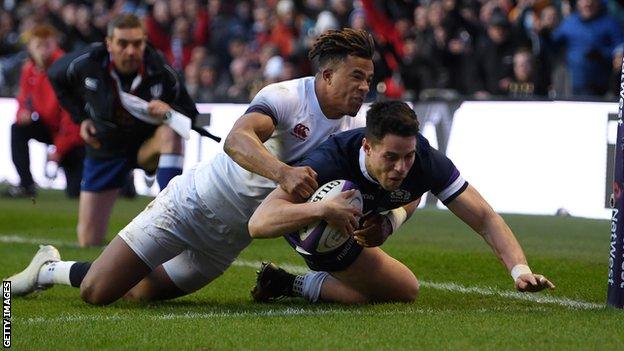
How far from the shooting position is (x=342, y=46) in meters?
7.29

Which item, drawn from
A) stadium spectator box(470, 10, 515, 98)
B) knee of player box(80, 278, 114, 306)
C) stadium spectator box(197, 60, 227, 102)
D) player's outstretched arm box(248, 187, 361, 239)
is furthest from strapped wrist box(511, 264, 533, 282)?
stadium spectator box(197, 60, 227, 102)

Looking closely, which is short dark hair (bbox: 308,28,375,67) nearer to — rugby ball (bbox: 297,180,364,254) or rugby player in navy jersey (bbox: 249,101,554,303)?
rugby player in navy jersey (bbox: 249,101,554,303)

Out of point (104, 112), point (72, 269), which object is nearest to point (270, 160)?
point (72, 269)

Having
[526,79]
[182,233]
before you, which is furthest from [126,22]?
[526,79]

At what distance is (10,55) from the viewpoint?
2558 cm

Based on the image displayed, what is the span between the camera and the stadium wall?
13.5m

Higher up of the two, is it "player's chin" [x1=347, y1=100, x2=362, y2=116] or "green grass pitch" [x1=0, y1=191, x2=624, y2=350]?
"player's chin" [x1=347, y1=100, x2=362, y2=116]

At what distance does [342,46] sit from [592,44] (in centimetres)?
904

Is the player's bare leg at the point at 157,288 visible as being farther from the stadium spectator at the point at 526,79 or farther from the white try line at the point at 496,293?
the stadium spectator at the point at 526,79

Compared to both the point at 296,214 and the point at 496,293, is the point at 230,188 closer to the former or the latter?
the point at 296,214

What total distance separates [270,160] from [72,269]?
178cm

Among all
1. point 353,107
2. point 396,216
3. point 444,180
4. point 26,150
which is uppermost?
point 353,107

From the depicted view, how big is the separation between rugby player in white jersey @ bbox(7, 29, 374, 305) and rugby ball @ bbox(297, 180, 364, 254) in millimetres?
483

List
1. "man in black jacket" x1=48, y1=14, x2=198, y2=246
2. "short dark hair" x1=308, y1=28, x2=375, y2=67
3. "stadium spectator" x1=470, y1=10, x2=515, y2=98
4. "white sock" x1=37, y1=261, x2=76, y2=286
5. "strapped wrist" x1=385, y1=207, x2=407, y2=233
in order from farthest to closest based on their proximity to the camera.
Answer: "stadium spectator" x1=470, y1=10, x2=515, y2=98 < "man in black jacket" x1=48, y1=14, x2=198, y2=246 < "white sock" x1=37, y1=261, x2=76, y2=286 < "short dark hair" x1=308, y1=28, x2=375, y2=67 < "strapped wrist" x1=385, y1=207, x2=407, y2=233
